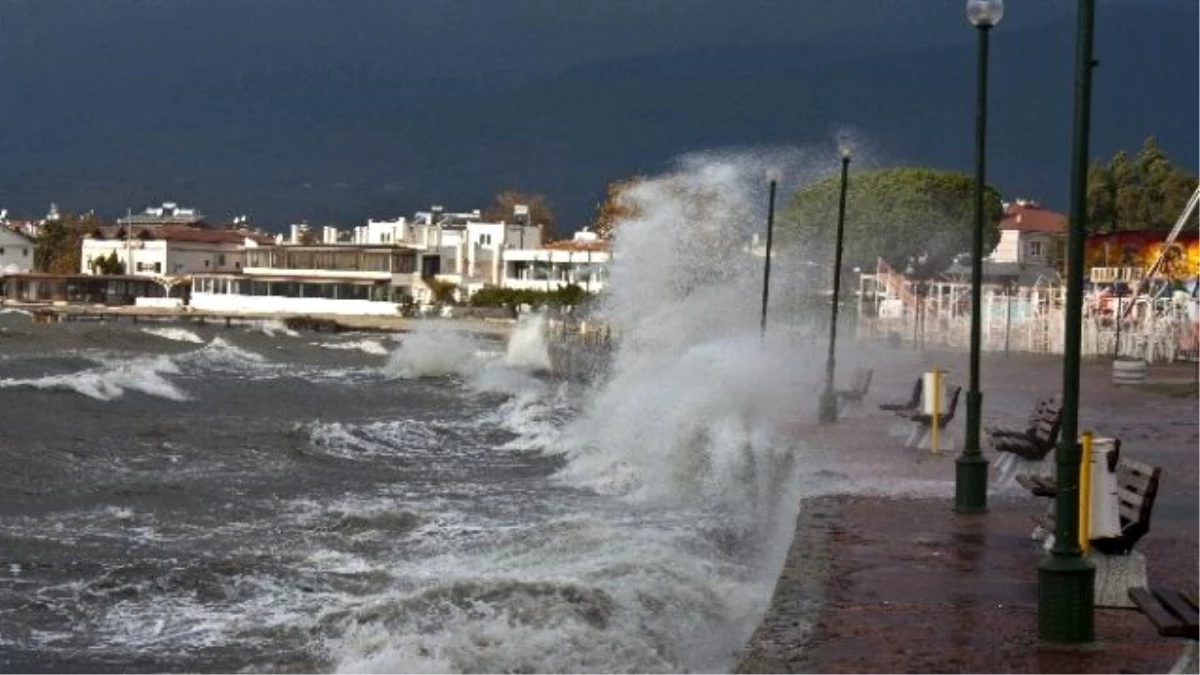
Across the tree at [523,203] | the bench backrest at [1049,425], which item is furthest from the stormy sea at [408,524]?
the tree at [523,203]

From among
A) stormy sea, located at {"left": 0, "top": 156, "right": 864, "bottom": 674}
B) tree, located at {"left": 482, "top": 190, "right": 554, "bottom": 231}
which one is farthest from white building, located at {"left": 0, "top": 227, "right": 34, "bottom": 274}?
stormy sea, located at {"left": 0, "top": 156, "right": 864, "bottom": 674}

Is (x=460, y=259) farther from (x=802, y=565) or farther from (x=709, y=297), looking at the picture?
(x=802, y=565)

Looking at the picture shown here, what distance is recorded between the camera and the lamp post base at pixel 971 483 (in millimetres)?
14820

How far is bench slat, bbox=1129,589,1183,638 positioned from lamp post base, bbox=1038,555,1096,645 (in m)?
0.91

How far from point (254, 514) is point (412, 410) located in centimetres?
2162

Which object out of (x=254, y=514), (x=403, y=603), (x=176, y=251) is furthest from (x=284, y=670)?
(x=176, y=251)

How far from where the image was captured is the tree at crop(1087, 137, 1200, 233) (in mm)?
88188

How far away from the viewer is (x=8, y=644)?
40.8ft

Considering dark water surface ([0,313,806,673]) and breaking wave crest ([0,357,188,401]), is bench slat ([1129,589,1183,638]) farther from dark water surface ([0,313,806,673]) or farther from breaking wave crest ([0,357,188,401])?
breaking wave crest ([0,357,188,401])

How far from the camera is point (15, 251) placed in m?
161

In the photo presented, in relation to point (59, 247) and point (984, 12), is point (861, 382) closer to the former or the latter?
point (984, 12)

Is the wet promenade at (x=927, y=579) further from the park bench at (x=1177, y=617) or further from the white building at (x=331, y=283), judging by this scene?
the white building at (x=331, y=283)

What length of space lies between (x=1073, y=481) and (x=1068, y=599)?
65 cm

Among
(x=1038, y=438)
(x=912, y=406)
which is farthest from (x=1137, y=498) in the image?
(x=912, y=406)
